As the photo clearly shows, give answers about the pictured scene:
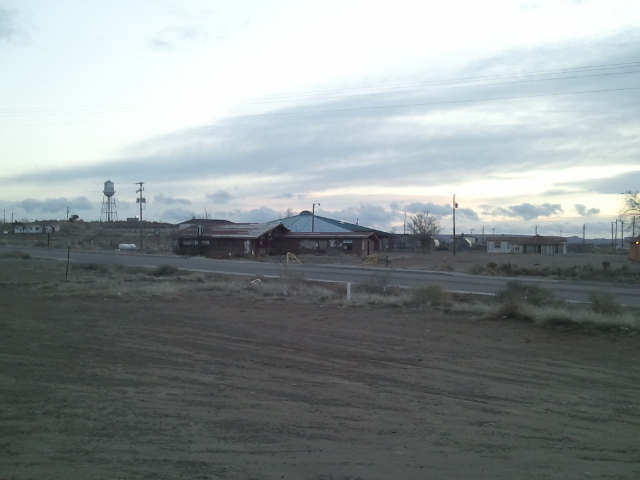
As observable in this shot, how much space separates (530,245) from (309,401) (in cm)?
11896

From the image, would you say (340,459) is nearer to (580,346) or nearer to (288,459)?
(288,459)

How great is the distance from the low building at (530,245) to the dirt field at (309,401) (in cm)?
10620

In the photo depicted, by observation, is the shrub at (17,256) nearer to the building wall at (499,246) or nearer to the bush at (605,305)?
the bush at (605,305)

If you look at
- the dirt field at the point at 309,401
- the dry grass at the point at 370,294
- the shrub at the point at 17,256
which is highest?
the shrub at the point at 17,256

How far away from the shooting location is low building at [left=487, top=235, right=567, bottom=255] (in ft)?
397

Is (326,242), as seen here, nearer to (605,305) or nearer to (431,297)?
(431,297)

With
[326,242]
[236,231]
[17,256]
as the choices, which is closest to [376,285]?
[17,256]

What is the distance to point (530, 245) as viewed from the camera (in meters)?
122

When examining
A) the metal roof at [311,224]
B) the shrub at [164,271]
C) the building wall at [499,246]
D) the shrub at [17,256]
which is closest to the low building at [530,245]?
the building wall at [499,246]

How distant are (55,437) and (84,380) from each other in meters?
3.52

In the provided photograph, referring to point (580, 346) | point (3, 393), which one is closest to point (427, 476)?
point (3, 393)

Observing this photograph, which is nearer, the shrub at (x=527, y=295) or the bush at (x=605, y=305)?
the bush at (x=605, y=305)

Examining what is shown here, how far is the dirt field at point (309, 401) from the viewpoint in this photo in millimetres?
6859

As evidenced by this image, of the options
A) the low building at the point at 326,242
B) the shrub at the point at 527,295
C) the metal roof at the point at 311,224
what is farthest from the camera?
the metal roof at the point at 311,224
